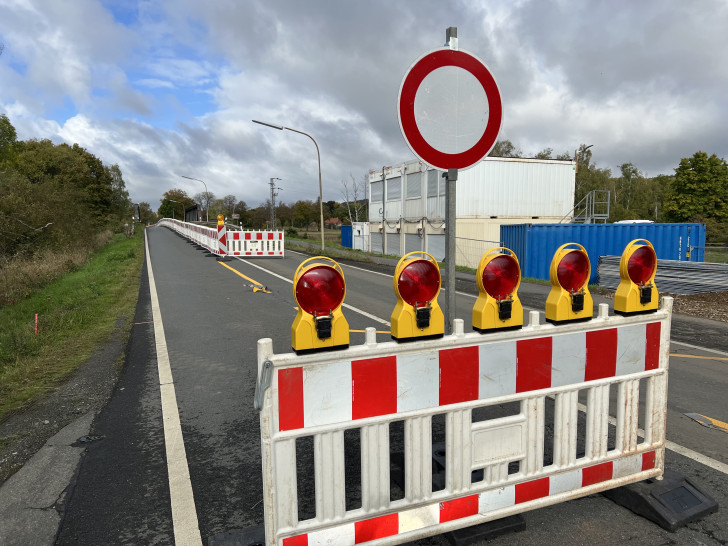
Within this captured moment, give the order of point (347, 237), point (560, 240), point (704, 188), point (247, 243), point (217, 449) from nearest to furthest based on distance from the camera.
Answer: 1. point (217, 449)
2. point (560, 240)
3. point (247, 243)
4. point (347, 237)
5. point (704, 188)

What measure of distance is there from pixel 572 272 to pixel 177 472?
267 cm

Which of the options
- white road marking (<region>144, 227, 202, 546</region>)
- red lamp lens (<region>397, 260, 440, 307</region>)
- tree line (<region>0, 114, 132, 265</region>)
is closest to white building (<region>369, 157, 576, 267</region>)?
tree line (<region>0, 114, 132, 265</region>)

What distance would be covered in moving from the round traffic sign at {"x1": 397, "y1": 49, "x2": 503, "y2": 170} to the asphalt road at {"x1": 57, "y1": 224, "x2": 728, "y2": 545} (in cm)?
206

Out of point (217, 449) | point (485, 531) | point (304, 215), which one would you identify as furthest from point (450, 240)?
point (304, 215)

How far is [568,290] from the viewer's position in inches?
99.5

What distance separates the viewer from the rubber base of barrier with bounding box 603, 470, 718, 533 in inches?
97.9

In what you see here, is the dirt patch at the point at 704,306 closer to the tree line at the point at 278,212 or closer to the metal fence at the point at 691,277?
the metal fence at the point at 691,277

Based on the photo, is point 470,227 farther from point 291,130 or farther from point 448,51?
point 448,51

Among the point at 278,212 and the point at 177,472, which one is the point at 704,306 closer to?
the point at 177,472

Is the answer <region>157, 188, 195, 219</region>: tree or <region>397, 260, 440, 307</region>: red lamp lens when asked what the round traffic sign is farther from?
<region>157, 188, 195, 219</region>: tree

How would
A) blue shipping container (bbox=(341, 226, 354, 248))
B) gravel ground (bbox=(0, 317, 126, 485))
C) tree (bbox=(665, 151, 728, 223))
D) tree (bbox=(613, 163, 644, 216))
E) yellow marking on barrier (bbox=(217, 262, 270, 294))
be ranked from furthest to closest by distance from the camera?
tree (bbox=(613, 163, 644, 216)), tree (bbox=(665, 151, 728, 223)), blue shipping container (bbox=(341, 226, 354, 248)), yellow marking on barrier (bbox=(217, 262, 270, 294)), gravel ground (bbox=(0, 317, 126, 485))

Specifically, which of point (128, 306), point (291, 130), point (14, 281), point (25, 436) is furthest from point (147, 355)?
point (291, 130)

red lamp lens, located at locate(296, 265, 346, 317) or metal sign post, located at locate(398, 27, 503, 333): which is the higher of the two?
metal sign post, located at locate(398, 27, 503, 333)

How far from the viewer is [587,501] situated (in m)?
2.72
